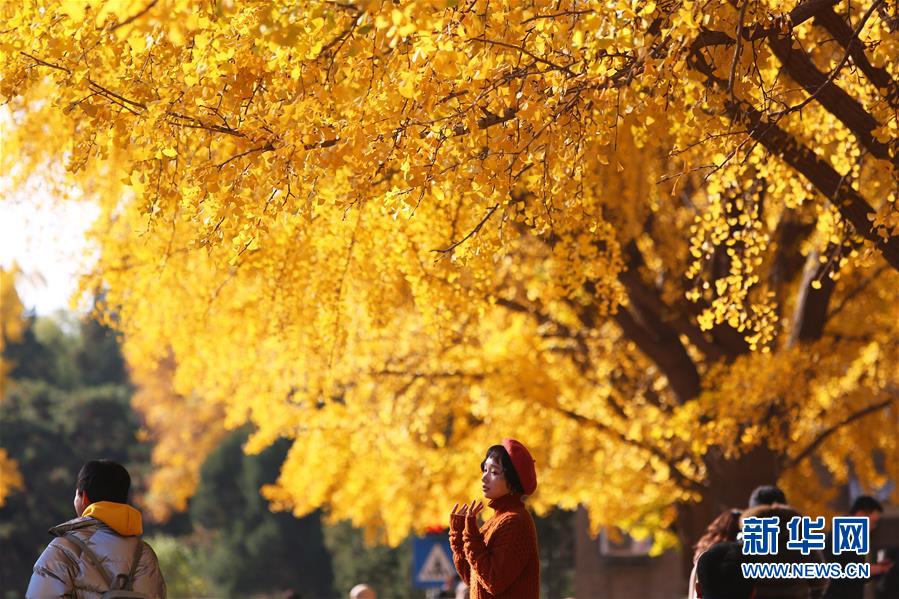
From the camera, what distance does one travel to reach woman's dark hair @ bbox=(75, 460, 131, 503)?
6594 mm

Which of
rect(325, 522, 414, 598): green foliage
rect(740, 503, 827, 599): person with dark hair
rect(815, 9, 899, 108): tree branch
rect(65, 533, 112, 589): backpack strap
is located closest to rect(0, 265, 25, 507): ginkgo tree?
rect(325, 522, 414, 598): green foliage

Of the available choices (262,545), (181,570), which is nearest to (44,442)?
(181,570)

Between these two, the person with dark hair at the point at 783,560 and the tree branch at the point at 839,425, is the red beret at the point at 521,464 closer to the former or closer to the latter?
the person with dark hair at the point at 783,560

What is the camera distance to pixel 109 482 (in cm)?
661

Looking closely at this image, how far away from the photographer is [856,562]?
10.2 m

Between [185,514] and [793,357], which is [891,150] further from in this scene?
[185,514]

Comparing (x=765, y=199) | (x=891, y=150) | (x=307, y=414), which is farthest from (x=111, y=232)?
(x=891, y=150)

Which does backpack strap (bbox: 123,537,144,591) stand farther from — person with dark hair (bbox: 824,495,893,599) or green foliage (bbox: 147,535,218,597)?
green foliage (bbox: 147,535,218,597)

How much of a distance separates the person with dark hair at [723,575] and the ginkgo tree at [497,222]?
2.62m

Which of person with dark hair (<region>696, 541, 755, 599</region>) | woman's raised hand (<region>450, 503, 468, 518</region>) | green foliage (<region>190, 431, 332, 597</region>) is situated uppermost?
green foliage (<region>190, 431, 332, 597</region>)

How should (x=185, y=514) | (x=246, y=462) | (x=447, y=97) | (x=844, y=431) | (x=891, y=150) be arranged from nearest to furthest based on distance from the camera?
(x=447, y=97) < (x=891, y=150) < (x=844, y=431) < (x=246, y=462) < (x=185, y=514)

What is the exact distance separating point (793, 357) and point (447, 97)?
7845 millimetres

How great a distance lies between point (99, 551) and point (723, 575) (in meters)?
2.72

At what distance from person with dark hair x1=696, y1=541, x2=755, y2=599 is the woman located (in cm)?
138
